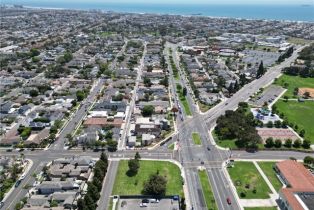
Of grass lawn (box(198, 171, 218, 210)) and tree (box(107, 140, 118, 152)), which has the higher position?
grass lawn (box(198, 171, 218, 210))

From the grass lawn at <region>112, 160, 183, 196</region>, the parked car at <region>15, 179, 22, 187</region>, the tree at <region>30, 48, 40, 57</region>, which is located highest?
the grass lawn at <region>112, 160, 183, 196</region>

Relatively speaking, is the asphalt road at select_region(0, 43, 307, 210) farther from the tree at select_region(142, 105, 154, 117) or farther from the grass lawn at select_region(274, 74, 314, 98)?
the grass lawn at select_region(274, 74, 314, 98)

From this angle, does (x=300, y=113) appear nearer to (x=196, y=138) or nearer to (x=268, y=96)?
(x=268, y=96)

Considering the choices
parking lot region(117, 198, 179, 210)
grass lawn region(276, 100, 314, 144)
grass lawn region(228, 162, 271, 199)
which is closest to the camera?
parking lot region(117, 198, 179, 210)

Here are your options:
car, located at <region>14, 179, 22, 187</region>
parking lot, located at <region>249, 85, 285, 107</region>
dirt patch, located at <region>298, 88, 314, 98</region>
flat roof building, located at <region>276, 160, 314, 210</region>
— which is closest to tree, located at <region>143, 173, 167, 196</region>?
flat roof building, located at <region>276, 160, 314, 210</region>

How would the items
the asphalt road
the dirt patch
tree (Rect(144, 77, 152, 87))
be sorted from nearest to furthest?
the asphalt road, the dirt patch, tree (Rect(144, 77, 152, 87))

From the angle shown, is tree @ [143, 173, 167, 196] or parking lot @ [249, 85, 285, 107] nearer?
tree @ [143, 173, 167, 196]

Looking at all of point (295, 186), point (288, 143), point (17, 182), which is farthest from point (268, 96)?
point (17, 182)

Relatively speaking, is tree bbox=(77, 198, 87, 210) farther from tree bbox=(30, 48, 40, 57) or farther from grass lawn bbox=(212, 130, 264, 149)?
tree bbox=(30, 48, 40, 57)
